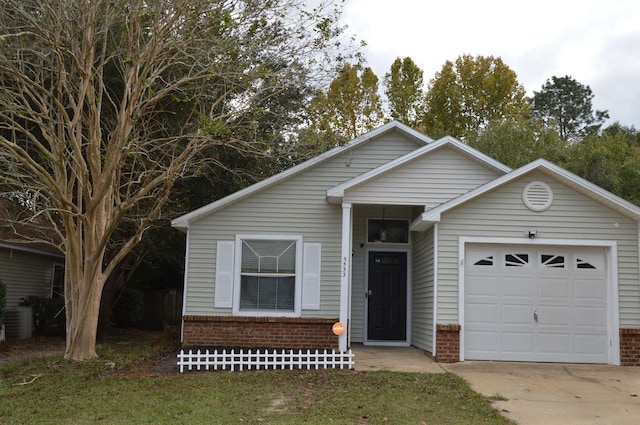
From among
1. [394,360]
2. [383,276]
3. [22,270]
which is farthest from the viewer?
[22,270]

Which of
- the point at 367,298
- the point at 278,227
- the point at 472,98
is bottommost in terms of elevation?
the point at 367,298

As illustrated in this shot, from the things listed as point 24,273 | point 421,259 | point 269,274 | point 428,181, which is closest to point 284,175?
point 269,274

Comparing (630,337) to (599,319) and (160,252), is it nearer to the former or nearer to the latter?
(599,319)

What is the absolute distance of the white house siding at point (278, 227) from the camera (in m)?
13.0

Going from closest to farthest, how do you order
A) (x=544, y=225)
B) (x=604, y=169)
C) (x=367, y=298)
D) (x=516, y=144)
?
(x=544, y=225)
(x=367, y=298)
(x=604, y=169)
(x=516, y=144)

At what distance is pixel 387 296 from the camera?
575 inches

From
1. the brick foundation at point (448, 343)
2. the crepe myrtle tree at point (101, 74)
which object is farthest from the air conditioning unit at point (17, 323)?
the brick foundation at point (448, 343)

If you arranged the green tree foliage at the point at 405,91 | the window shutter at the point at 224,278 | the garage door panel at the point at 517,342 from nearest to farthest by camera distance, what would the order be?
the garage door panel at the point at 517,342 < the window shutter at the point at 224,278 < the green tree foliage at the point at 405,91

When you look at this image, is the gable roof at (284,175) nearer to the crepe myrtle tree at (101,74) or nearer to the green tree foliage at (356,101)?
the crepe myrtle tree at (101,74)

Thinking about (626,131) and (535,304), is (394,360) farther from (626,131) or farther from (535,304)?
(626,131)

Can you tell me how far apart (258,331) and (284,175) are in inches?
127

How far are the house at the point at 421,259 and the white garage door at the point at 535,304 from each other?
0.02 metres

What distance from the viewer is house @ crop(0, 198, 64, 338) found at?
17.5 m

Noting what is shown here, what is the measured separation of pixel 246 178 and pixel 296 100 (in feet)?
9.68
